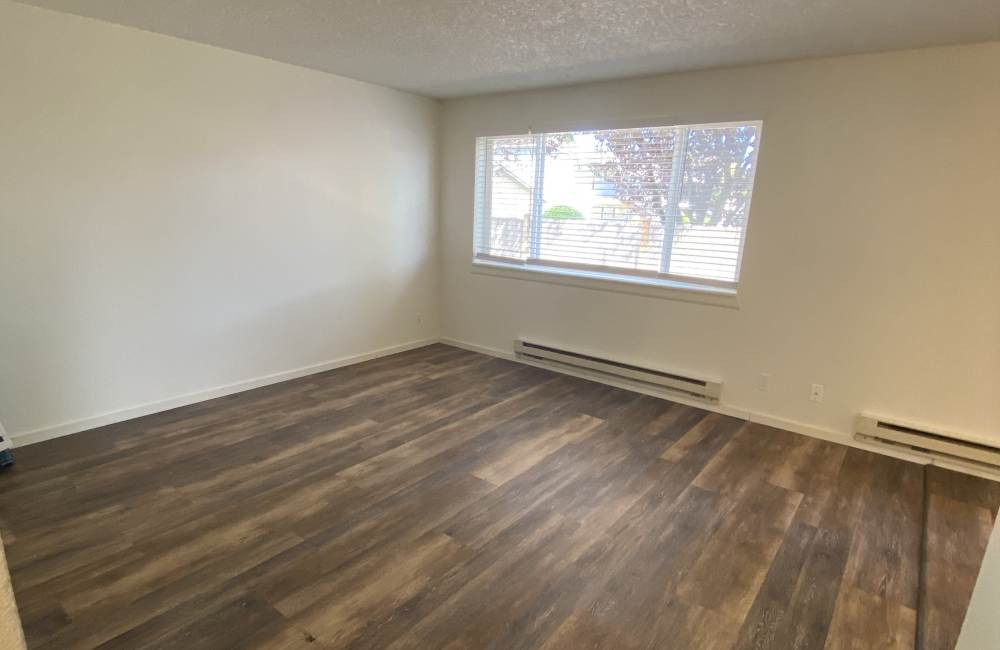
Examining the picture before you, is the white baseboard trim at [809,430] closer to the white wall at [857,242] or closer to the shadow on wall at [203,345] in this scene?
the white wall at [857,242]

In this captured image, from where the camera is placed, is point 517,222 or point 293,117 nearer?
point 293,117

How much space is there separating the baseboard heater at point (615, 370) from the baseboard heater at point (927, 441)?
36.3 inches

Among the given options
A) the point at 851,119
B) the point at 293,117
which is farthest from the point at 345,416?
the point at 851,119

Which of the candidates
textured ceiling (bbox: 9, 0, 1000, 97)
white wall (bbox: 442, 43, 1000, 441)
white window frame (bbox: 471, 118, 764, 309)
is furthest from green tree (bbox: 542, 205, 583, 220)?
textured ceiling (bbox: 9, 0, 1000, 97)

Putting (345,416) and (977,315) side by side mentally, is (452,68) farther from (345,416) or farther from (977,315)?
(977,315)

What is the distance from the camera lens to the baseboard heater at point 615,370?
12.7ft

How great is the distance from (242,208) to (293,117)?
2.64ft

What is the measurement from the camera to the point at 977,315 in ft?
9.61

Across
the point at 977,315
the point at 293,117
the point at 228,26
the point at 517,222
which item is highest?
the point at 228,26

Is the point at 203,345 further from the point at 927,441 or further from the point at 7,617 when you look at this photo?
the point at 927,441

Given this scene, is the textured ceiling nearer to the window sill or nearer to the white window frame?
the white window frame

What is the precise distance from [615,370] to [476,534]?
2294 mm

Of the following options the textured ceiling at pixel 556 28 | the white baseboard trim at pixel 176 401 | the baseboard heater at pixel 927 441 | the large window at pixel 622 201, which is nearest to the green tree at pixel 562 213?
the large window at pixel 622 201

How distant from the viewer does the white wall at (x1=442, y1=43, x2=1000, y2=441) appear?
9.46 feet
